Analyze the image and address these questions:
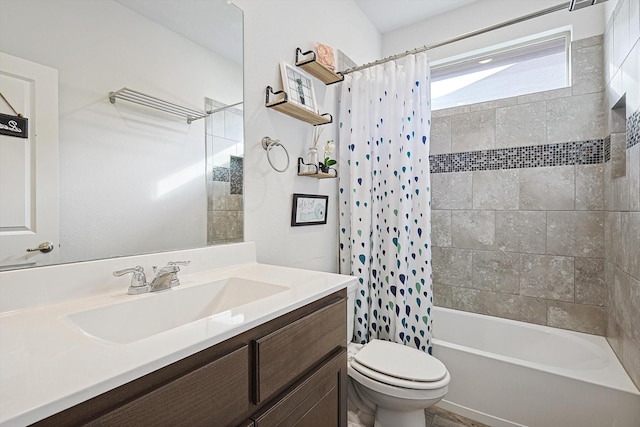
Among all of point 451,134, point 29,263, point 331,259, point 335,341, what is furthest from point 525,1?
point 29,263

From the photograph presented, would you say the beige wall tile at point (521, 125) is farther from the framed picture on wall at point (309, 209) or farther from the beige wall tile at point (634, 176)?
the framed picture on wall at point (309, 209)

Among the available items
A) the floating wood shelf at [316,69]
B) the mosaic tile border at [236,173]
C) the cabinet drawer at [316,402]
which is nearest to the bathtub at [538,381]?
the cabinet drawer at [316,402]

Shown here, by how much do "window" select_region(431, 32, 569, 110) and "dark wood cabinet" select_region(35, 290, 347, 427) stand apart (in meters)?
2.18

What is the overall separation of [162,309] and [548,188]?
2456 millimetres

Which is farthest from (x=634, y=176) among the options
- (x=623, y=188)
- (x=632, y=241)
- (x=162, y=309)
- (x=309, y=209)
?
(x=162, y=309)

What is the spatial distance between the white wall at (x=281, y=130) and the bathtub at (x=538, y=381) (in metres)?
1.06

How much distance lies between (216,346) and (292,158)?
129 cm

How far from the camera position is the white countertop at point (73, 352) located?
43 centimetres

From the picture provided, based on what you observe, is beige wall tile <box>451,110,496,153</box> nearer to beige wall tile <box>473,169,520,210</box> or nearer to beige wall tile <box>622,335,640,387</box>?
beige wall tile <box>473,169,520,210</box>

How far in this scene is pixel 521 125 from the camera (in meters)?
2.23

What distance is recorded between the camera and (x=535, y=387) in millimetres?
1613

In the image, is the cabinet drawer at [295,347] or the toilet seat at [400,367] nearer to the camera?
the cabinet drawer at [295,347]

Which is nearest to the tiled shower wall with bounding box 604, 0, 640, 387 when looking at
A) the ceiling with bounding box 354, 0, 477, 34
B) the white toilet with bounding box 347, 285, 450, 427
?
the white toilet with bounding box 347, 285, 450, 427

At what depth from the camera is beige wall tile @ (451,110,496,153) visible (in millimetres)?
2350
